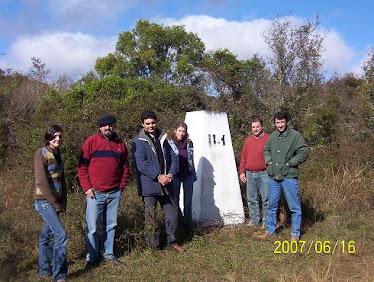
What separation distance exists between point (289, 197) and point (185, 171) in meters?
1.53

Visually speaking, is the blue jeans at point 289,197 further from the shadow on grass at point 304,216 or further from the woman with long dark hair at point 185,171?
the woman with long dark hair at point 185,171

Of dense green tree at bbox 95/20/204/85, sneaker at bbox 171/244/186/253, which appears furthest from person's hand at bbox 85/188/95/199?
dense green tree at bbox 95/20/204/85

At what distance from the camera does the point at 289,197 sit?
6.04 meters

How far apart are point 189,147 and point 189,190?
0.64 meters

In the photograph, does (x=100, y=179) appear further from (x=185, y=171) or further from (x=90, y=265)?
(x=185, y=171)

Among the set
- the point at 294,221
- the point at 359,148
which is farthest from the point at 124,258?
the point at 359,148

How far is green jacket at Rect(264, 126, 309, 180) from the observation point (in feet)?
19.4

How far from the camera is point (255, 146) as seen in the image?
6.75 metres

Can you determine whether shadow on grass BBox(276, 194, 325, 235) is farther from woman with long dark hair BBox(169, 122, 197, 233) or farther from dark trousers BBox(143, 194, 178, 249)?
dark trousers BBox(143, 194, 178, 249)

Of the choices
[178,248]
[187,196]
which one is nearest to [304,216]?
[187,196]

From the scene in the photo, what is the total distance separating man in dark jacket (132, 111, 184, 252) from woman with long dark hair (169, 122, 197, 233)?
702mm

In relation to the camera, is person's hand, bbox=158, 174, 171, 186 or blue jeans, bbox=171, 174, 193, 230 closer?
person's hand, bbox=158, 174, 171, 186

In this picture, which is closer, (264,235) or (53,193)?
(53,193)

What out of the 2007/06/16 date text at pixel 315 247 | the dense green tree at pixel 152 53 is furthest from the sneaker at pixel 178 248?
the dense green tree at pixel 152 53
